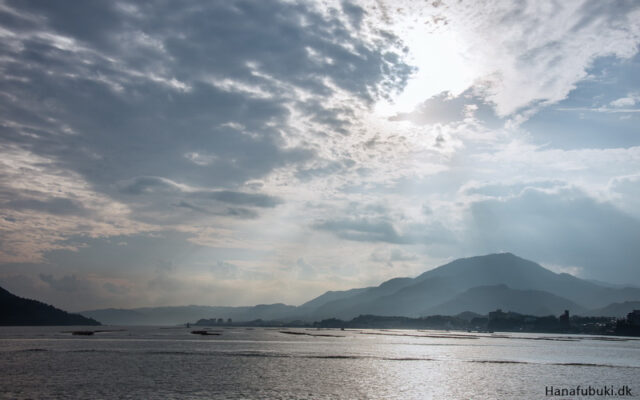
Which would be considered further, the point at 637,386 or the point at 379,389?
the point at 637,386

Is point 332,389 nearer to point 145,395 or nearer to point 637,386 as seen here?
point 145,395

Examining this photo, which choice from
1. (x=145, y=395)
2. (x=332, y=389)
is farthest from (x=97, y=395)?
(x=332, y=389)

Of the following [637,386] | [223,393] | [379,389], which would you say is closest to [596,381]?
[637,386]

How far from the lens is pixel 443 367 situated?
10431cm

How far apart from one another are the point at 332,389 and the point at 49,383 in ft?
131

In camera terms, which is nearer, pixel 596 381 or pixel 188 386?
pixel 188 386

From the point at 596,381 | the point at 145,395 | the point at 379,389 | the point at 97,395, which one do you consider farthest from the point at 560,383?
the point at 97,395

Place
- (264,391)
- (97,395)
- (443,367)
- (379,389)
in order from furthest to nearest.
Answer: (443,367) < (379,389) < (264,391) < (97,395)

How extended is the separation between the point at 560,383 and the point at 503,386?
36.4 feet

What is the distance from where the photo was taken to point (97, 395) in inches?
2312

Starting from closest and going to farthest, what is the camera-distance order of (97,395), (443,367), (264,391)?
(97,395) → (264,391) → (443,367)

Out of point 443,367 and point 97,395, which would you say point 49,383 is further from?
point 443,367

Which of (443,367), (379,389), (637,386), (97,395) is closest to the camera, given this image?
(97,395)

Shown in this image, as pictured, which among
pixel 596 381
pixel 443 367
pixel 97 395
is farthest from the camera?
pixel 443 367
